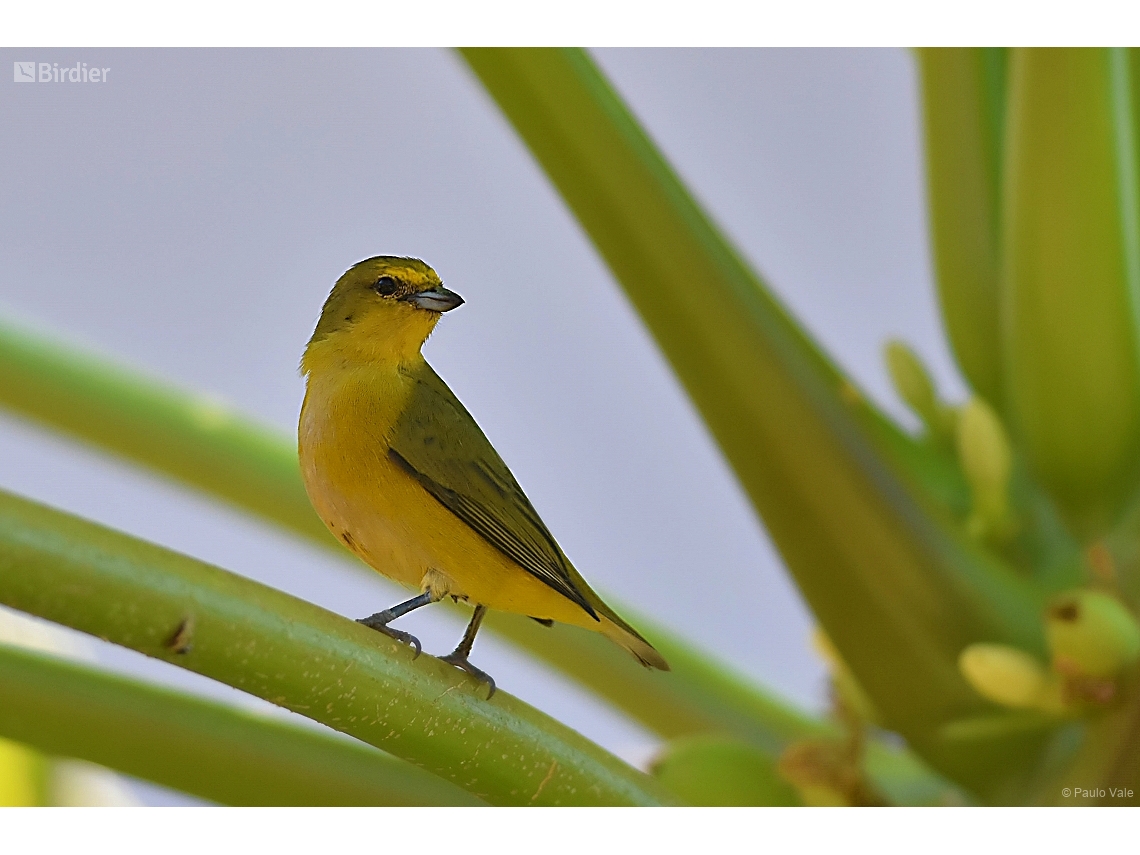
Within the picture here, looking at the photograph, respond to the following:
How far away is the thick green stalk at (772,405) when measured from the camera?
0.88 metres

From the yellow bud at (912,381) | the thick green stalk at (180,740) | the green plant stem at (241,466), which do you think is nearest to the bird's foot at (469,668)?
the thick green stalk at (180,740)

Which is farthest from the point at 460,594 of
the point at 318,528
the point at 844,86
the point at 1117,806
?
the point at 844,86

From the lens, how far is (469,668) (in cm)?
70

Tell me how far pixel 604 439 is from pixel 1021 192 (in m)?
0.42

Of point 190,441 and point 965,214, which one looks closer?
point 190,441

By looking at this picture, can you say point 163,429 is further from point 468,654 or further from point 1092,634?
point 1092,634

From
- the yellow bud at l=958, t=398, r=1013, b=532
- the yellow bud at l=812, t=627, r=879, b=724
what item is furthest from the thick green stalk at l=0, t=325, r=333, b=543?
the yellow bud at l=958, t=398, r=1013, b=532

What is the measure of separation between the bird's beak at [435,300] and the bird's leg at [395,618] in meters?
0.20

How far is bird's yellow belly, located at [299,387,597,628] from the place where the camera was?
75 centimetres

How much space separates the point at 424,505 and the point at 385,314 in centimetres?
16

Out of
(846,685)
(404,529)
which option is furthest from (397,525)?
(846,685)

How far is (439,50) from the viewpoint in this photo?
3.58 feet

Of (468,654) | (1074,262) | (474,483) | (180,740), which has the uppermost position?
(1074,262)
